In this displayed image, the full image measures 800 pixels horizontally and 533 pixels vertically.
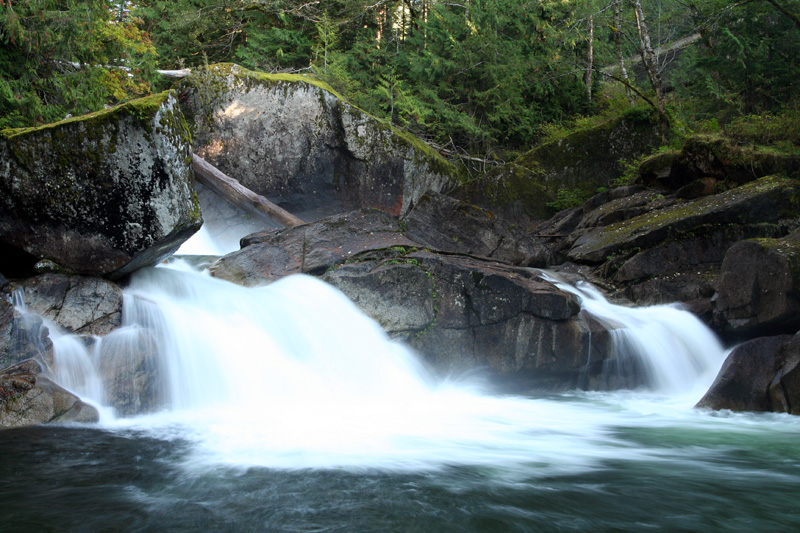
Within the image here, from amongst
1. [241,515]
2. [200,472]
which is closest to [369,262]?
[200,472]

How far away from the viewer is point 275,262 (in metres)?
8.36

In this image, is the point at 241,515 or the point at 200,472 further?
the point at 200,472

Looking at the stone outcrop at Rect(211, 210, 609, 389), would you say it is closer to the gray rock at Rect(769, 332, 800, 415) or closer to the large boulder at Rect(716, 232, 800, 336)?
the large boulder at Rect(716, 232, 800, 336)

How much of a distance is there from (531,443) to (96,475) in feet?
11.8

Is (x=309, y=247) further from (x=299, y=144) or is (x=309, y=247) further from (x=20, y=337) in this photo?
(x=299, y=144)

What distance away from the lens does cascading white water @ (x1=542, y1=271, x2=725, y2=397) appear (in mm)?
7695

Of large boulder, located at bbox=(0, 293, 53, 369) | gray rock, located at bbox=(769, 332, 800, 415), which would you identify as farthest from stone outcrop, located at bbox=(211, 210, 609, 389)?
large boulder, located at bbox=(0, 293, 53, 369)

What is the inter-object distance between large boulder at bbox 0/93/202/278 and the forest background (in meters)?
7.38

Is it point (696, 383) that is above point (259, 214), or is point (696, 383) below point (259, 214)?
below

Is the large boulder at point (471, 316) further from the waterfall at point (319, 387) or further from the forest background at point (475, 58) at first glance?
the forest background at point (475, 58)

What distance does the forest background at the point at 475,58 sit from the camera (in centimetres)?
1392

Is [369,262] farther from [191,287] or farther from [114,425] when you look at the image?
[114,425]

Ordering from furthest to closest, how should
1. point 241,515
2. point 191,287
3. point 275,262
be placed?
point 275,262, point 191,287, point 241,515

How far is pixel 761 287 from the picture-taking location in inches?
266
